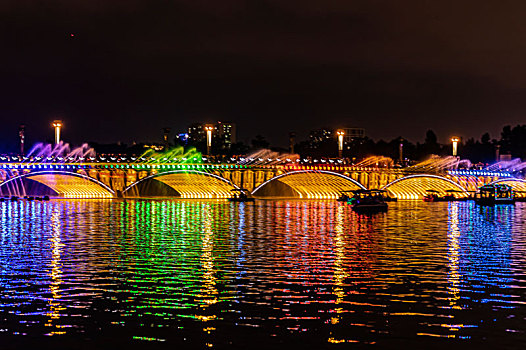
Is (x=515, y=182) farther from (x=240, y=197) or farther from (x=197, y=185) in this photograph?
(x=240, y=197)

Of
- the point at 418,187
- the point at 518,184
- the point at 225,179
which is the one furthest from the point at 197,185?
the point at 518,184

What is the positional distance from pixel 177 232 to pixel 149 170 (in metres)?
85.0

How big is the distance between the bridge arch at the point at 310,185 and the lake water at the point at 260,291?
4010 inches

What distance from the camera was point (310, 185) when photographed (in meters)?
169

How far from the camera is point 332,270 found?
37.0 metres

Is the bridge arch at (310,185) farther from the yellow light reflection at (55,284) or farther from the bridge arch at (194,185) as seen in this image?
the yellow light reflection at (55,284)

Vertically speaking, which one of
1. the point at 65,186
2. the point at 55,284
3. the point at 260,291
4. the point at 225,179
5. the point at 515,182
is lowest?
the point at 260,291

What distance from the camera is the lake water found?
23234 millimetres

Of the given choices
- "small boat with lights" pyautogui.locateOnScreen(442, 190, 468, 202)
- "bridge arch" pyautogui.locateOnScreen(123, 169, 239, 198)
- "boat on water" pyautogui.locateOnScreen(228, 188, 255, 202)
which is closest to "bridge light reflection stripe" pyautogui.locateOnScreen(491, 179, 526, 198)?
"small boat with lights" pyautogui.locateOnScreen(442, 190, 468, 202)

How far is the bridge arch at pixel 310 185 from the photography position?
524 feet

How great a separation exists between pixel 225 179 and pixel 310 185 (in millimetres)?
26818

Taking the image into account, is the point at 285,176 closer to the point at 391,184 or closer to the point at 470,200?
the point at 391,184

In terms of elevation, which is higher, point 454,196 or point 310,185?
point 310,185

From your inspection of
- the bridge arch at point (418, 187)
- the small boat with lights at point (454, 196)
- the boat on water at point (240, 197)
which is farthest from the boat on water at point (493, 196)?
the boat on water at point (240, 197)
